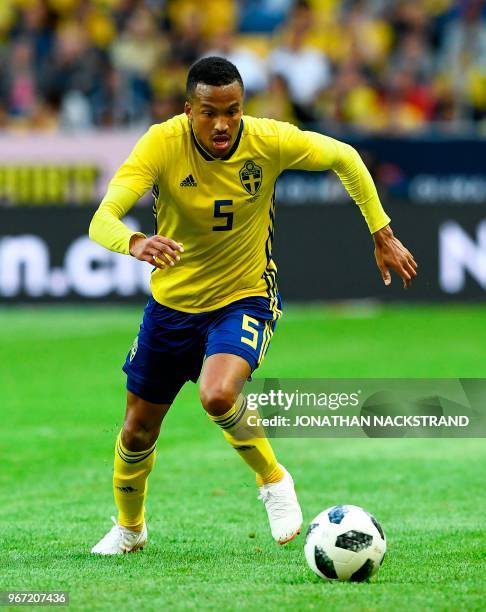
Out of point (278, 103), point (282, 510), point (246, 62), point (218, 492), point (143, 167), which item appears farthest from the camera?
point (246, 62)

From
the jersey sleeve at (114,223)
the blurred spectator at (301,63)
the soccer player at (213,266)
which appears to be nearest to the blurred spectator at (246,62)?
the blurred spectator at (301,63)

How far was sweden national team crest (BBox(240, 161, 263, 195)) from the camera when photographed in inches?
265

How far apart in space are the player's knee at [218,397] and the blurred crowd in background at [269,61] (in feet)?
40.0

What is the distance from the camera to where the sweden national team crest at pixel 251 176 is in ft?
22.1

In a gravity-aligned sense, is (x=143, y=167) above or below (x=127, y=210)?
above

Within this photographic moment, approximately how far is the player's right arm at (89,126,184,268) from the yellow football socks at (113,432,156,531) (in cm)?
120

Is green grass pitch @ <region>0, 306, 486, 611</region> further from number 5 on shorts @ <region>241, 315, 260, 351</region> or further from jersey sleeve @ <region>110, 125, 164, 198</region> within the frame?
jersey sleeve @ <region>110, 125, 164, 198</region>

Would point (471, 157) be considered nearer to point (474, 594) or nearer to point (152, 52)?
point (152, 52)

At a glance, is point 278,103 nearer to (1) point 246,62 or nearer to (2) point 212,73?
(1) point 246,62

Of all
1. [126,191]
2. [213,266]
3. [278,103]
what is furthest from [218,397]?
[278,103]

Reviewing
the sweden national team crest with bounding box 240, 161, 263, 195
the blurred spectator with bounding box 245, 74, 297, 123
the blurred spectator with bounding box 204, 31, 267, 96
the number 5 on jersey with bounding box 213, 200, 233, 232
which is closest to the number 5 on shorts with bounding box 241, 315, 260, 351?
the number 5 on jersey with bounding box 213, 200, 233, 232

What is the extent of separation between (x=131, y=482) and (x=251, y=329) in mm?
1046

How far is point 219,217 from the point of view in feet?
22.1

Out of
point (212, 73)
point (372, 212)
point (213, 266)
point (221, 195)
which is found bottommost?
point (213, 266)
